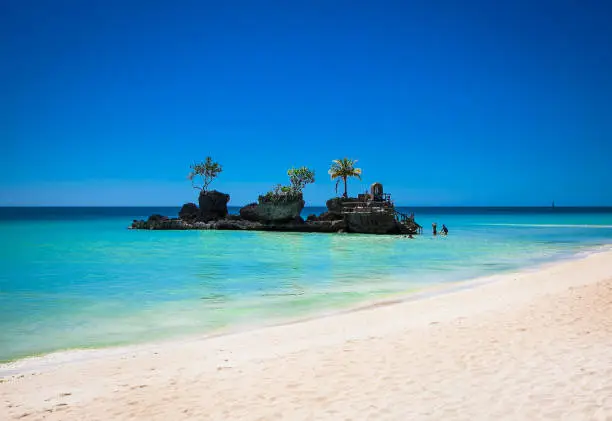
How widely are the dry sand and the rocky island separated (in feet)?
143

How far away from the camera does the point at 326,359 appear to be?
7918 millimetres

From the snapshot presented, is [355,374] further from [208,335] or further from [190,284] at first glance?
[190,284]

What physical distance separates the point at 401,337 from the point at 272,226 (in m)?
53.6

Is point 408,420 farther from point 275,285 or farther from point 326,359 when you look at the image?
point 275,285

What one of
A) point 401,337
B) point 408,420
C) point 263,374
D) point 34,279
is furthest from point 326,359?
point 34,279

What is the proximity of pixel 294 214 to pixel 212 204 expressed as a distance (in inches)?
568

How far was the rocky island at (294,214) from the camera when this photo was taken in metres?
54.9

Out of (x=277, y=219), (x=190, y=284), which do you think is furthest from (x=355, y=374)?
(x=277, y=219)

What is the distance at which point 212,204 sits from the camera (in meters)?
68.9

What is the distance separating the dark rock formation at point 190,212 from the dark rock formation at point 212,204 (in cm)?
132

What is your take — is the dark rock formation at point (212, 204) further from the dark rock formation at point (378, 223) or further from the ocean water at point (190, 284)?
the ocean water at point (190, 284)

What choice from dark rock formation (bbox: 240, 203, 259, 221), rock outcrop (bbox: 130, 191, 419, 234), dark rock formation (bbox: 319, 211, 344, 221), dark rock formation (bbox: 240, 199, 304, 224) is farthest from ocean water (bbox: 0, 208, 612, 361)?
dark rock formation (bbox: 240, 203, 259, 221)

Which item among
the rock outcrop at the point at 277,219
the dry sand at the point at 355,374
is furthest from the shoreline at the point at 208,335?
the rock outcrop at the point at 277,219

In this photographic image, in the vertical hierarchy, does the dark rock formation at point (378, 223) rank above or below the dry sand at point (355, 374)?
above
